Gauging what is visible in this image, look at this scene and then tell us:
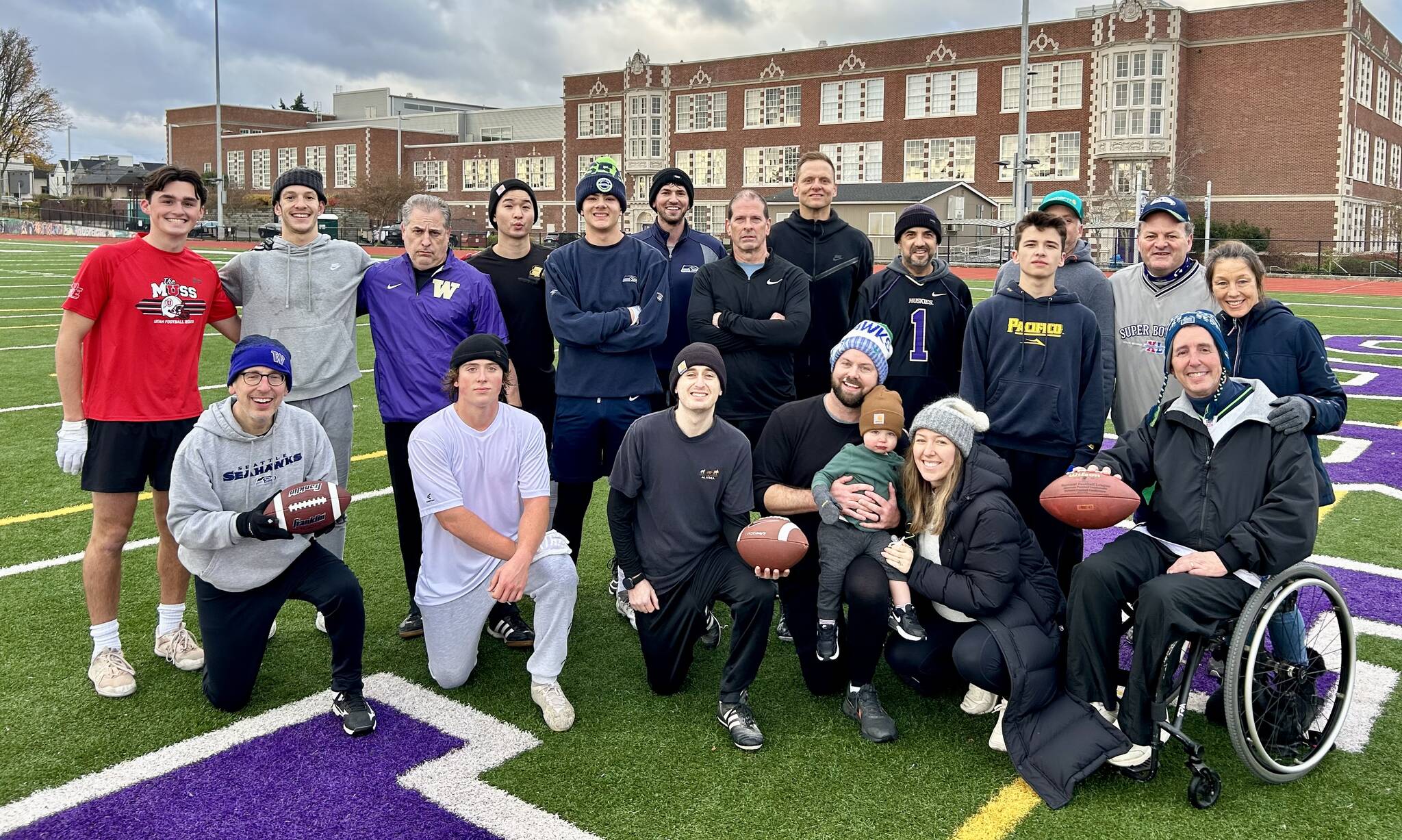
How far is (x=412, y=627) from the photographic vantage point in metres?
5.27

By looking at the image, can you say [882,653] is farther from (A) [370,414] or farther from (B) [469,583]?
A: (A) [370,414]

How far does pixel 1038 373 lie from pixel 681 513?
1.85 meters

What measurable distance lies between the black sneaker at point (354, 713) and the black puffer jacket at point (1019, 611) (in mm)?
2341

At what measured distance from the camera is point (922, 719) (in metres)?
4.39

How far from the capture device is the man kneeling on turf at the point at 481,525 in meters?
4.45

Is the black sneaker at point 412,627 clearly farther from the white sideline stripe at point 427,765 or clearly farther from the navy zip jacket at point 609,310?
the navy zip jacket at point 609,310

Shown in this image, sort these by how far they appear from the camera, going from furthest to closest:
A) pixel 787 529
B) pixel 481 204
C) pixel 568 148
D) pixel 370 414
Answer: pixel 481 204 → pixel 568 148 → pixel 370 414 → pixel 787 529

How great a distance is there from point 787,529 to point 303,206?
292 centimetres

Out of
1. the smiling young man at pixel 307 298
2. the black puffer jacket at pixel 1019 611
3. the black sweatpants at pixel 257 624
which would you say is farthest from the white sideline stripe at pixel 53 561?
the black puffer jacket at pixel 1019 611

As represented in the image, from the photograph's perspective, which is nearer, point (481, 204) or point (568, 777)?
point (568, 777)

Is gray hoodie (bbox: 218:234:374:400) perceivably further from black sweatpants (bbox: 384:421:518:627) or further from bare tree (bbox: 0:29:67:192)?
bare tree (bbox: 0:29:67:192)

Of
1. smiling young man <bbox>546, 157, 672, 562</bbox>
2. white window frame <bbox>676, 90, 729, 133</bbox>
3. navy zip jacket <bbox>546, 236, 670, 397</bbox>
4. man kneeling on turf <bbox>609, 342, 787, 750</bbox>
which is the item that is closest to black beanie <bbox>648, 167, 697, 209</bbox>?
smiling young man <bbox>546, 157, 672, 562</bbox>

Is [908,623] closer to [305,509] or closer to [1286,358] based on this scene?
[1286,358]


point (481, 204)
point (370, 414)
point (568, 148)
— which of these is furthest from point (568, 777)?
point (481, 204)
